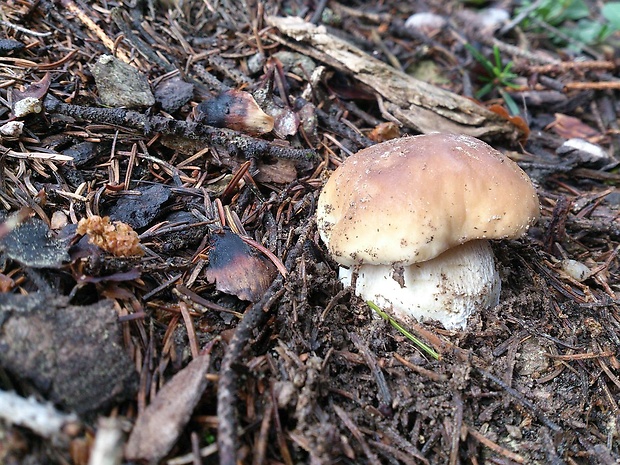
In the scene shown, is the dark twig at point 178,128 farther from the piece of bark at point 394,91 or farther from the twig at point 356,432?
the twig at point 356,432

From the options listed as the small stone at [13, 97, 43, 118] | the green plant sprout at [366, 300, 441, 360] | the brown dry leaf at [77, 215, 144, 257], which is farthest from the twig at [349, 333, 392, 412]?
the small stone at [13, 97, 43, 118]

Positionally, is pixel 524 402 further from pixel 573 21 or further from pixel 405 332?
pixel 573 21

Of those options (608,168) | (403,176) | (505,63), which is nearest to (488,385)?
(403,176)

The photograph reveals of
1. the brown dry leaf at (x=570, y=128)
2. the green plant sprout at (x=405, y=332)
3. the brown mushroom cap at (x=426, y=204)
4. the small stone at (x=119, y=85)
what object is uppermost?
the small stone at (x=119, y=85)

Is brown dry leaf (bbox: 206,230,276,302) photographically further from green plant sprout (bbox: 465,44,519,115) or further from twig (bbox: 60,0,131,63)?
green plant sprout (bbox: 465,44,519,115)

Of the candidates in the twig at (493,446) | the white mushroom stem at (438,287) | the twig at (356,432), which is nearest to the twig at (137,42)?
the white mushroom stem at (438,287)

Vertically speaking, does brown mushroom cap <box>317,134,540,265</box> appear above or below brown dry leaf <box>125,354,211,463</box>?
above
